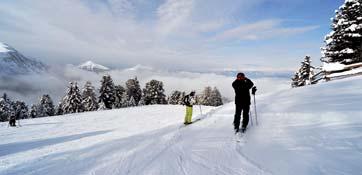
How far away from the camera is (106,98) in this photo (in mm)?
61438

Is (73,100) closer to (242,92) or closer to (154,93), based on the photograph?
(154,93)

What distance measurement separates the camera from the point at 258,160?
688 centimetres

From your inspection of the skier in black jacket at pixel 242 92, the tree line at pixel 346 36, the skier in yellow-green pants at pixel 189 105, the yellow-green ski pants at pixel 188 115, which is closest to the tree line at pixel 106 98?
the tree line at pixel 346 36

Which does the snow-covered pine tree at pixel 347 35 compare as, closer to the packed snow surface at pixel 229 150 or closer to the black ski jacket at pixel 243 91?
the packed snow surface at pixel 229 150

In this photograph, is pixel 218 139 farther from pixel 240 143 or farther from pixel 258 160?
pixel 258 160

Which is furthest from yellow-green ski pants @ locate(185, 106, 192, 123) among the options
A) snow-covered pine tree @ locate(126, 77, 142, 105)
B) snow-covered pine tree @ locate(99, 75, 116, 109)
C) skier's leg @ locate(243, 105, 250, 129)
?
snow-covered pine tree @ locate(126, 77, 142, 105)

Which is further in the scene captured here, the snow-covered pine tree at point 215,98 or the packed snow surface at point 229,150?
the snow-covered pine tree at point 215,98

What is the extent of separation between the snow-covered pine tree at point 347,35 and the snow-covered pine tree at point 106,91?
151 ft

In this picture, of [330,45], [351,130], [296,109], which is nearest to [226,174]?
[351,130]

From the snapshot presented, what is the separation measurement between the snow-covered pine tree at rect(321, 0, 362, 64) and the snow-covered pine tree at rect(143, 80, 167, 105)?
1758 inches

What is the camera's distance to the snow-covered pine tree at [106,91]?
60928 mm

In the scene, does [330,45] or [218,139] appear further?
[330,45]

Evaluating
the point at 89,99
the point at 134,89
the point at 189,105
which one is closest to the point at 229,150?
the point at 189,105

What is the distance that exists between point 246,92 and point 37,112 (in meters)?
77.2
